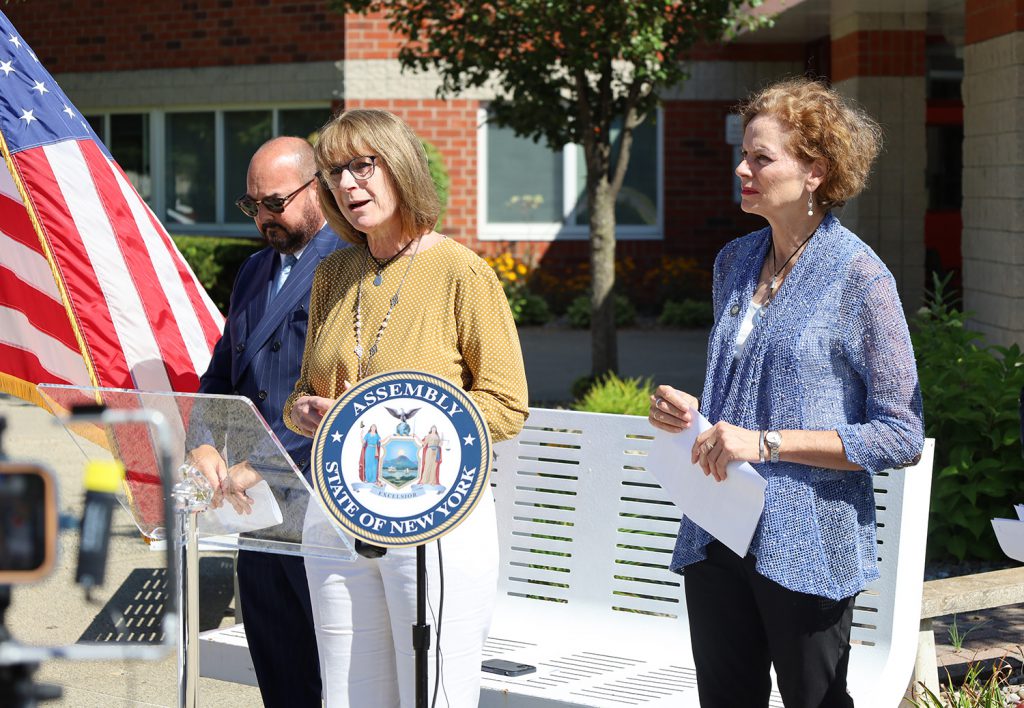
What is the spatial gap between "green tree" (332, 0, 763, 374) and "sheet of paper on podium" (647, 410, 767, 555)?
6138 millimetres

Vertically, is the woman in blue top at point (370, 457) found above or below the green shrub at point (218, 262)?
below

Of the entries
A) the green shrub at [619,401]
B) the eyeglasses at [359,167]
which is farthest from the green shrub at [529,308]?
the eyeglasses at [359,167]

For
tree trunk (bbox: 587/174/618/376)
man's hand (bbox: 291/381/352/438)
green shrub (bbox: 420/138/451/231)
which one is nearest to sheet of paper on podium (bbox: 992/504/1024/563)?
man's hand (bbox: 291/381/352/438)

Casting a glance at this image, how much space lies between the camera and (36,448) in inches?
360

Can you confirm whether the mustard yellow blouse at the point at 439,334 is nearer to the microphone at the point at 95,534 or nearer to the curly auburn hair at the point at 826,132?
the curly auburn hair at the point at 826,132

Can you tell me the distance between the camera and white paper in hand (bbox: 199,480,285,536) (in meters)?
2.59

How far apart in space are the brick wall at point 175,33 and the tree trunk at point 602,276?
7.13m

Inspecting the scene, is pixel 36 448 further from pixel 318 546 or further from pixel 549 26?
pixel 318 546

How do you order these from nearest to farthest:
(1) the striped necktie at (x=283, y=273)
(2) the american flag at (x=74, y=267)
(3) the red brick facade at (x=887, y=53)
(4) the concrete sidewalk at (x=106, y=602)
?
(4) the concrete sidewalk at (x=106, y=602) < (1) the striped necktie at (x=283, y=273) < (2) the american flag at (x=74, y=267) < (3) the red brick facade at (x=887, y=53)

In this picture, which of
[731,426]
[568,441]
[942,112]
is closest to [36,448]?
[568,441]

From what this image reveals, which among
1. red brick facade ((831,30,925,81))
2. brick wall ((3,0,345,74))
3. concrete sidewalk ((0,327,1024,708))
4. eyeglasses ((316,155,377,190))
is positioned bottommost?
concrete sidewalk ((0,327,1024,708))

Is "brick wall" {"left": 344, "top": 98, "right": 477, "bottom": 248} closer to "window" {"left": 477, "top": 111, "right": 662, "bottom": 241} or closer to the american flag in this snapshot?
"window" {"left": 477, "top": 111, "right": 662, "bottom": 241}

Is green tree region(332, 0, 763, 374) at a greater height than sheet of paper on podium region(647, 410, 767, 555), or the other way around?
green tree region(332, 0, 763, 374)

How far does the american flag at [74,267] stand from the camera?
439cm
